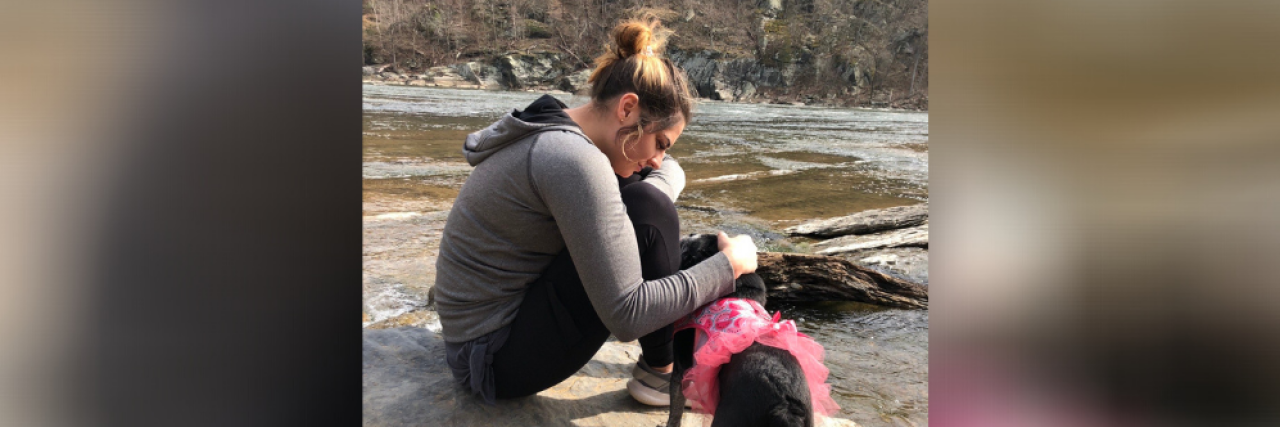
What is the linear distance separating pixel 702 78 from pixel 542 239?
26547 millimetres

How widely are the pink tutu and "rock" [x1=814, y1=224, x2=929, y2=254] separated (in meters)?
3.03

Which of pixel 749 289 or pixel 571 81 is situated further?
pixel 571 81

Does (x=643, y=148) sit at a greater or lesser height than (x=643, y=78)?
lesser

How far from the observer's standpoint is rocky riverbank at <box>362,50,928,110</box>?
26.5 m

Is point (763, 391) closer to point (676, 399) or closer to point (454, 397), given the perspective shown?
point (676, 399)

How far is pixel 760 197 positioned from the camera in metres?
6.02

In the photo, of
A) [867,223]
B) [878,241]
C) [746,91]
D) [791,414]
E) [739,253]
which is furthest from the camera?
[746,91]

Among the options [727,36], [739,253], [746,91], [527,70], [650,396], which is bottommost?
[650,396]

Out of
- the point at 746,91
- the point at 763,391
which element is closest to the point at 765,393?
the point at 763,391
